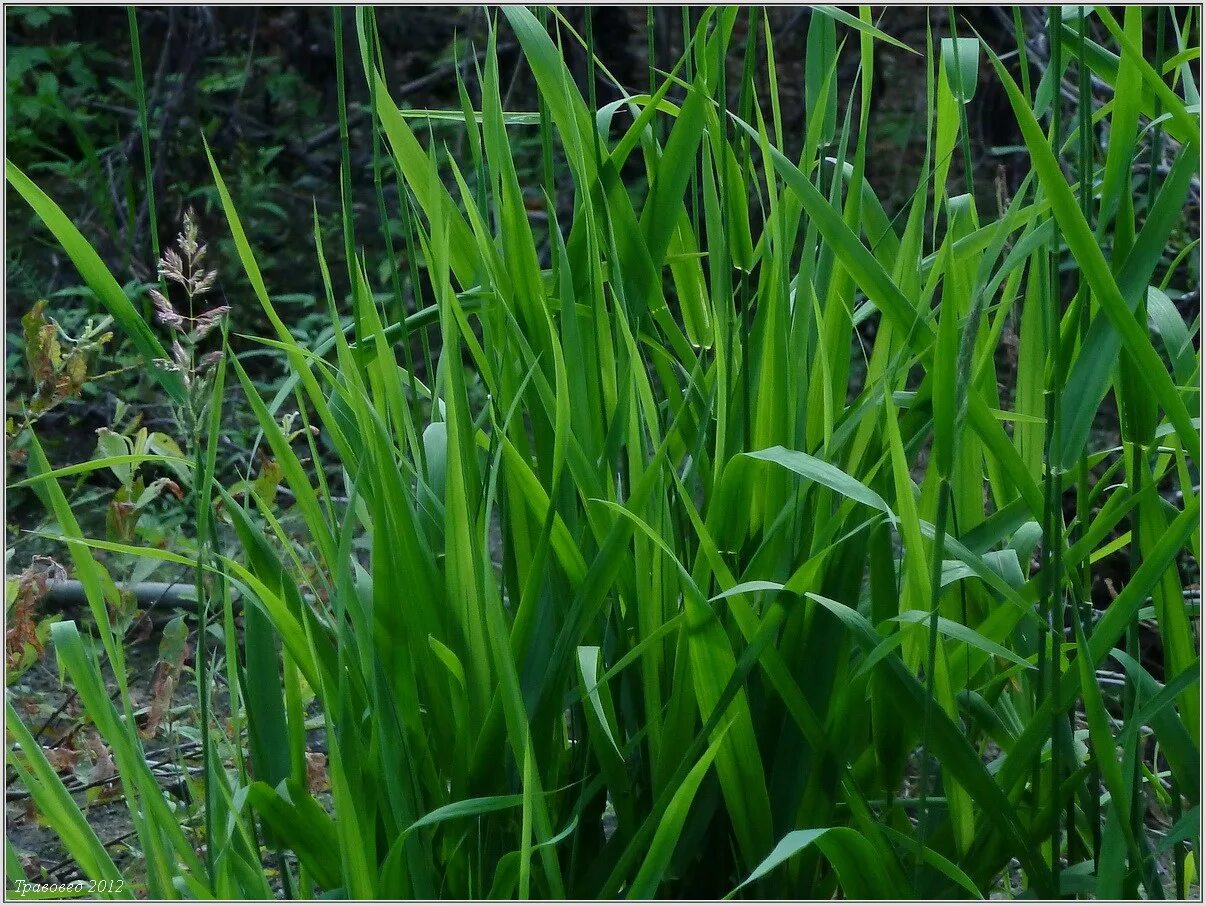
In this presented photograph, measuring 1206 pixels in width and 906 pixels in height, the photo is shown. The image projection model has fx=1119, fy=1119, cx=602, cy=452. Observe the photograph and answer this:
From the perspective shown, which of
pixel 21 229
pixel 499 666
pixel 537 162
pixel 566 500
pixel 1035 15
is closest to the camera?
pixel 499 666

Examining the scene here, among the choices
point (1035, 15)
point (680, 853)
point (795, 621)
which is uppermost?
point (1035, 15)

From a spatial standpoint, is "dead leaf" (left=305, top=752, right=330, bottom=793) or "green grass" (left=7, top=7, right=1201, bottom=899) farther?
"dead leaf" (left=305, top=752, right=330, bottom=793)

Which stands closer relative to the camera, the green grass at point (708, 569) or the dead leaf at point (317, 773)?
the green grass at point (708, 569)

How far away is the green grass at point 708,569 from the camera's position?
0.54 metres

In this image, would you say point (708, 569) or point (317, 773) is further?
point (317, 773)

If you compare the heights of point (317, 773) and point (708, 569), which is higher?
point (708, 569)

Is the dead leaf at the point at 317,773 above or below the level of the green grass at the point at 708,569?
below

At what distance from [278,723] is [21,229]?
209 centimetres

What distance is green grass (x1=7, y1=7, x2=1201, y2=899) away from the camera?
1.77 feet

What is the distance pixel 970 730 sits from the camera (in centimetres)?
65

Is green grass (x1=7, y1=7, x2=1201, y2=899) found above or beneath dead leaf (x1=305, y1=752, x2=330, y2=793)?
above

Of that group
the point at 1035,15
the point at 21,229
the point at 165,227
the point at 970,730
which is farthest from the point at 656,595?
the point at 21,229

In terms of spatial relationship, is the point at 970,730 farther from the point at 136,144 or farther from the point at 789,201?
the point at 136,144

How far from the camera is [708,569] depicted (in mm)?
605
